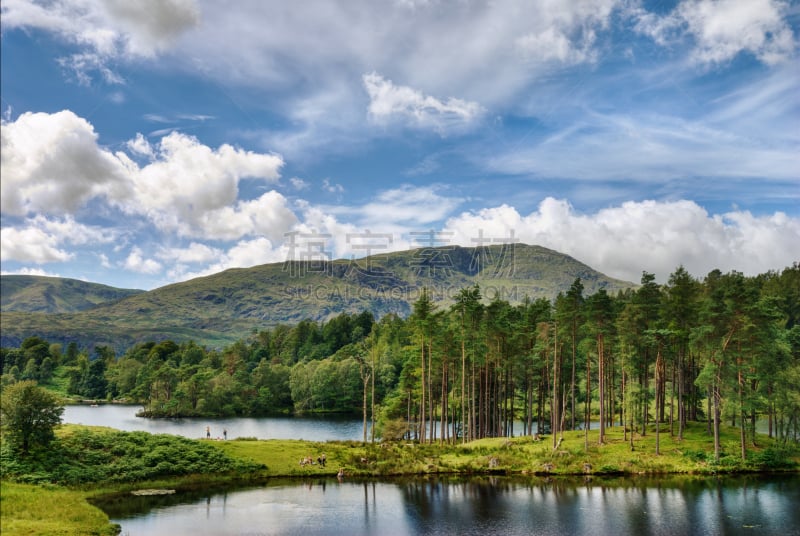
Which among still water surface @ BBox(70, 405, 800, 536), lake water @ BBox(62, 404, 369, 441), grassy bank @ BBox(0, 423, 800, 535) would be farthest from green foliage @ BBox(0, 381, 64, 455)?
lake water @ BBox(62, 404, 369, 441)

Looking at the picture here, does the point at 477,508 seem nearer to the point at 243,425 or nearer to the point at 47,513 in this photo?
the point at 47,513

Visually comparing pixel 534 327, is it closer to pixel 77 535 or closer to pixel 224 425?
pixel 77 535

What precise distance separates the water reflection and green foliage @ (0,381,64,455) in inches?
361

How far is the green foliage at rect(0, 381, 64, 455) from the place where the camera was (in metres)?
44.3

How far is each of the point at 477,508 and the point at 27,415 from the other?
1550 inches

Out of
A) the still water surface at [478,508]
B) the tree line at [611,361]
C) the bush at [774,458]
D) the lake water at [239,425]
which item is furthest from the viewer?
the lake water at [239,425]

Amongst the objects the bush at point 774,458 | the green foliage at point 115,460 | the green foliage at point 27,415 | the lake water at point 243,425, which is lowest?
the lake water at point 243,425

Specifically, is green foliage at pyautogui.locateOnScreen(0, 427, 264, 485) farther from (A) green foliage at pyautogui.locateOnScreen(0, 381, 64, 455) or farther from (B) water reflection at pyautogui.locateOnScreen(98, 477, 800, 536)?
(B) water reflection at pyautogui.locateOnScreen(98, 477, 800, 536)

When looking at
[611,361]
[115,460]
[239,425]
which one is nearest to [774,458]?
[611,361]

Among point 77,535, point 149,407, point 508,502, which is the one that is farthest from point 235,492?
point 149,407

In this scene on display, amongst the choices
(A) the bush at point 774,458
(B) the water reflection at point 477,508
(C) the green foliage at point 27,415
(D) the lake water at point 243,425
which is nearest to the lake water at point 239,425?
(D) the lake water at point 243,425

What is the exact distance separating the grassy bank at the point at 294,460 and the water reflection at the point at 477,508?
10.7 ft

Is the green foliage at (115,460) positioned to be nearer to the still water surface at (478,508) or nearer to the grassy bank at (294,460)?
the grassy bank at (294,460)

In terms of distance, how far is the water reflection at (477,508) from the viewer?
123 ft
